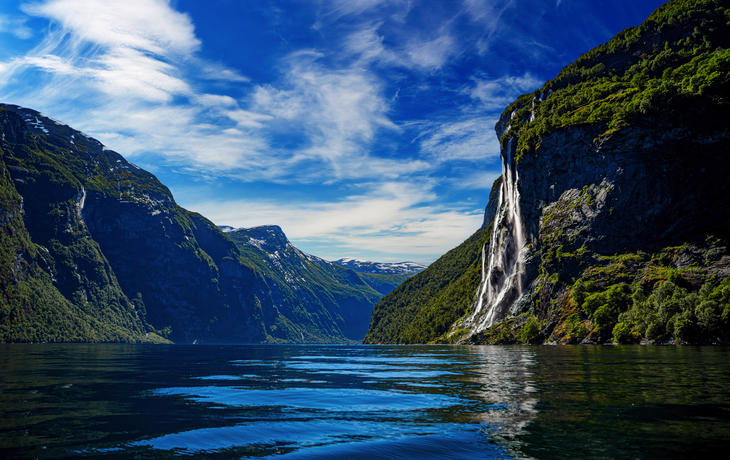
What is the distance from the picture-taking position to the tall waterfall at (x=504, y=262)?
142875mm

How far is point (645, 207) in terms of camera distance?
110m

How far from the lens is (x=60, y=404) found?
19.0 m

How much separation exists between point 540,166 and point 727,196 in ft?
169

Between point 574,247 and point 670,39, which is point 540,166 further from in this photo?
point 670,39

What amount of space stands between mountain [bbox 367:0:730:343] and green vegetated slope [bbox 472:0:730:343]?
0.32 meters

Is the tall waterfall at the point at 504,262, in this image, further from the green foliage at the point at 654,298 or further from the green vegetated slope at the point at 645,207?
the green foliage at the point at 654,298

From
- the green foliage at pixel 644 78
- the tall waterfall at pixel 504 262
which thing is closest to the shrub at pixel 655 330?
the tall waterfall at pixel 504 262

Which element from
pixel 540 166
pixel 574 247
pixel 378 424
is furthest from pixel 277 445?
pixel 540 166

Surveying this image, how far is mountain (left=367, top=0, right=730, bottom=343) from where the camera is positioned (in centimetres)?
8994

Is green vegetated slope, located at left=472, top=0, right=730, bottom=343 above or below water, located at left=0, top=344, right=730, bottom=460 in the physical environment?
above

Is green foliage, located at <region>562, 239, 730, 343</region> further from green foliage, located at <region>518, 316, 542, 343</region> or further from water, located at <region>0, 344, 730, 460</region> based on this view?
water, located at <region>0, 344, 730, 460</region>

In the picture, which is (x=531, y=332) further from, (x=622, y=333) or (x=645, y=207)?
(x=645, y=207)

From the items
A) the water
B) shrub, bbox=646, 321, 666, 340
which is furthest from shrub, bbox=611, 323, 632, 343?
the water

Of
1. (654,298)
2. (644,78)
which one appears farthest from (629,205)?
(644,78)
